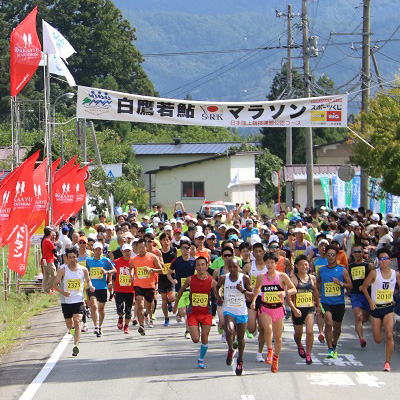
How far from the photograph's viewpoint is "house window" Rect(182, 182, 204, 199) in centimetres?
5853

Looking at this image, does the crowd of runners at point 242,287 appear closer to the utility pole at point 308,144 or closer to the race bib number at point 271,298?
the race bib number at point 271,298

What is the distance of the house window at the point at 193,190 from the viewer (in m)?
58.5

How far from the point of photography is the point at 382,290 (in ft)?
44.2

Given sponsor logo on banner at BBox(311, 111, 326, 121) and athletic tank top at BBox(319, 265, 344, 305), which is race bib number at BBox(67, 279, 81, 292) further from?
sponsor logo on banner at BBox(311, 111, 326, 121)

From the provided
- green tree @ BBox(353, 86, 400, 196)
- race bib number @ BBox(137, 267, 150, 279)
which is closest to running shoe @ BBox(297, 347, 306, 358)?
race bib number @ BBox(137, 267, 150, 279)

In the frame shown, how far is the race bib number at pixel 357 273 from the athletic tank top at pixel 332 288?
0.30 metres

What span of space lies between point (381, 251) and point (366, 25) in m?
15.7

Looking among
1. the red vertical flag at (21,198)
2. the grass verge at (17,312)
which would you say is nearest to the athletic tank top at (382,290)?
the grass verge at (17,312)

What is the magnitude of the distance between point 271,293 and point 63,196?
15.3 meters

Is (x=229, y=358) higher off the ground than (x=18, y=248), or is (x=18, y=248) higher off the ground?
(x=18, y=248)

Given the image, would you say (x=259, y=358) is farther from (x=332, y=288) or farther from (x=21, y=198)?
(x=21, y=198)

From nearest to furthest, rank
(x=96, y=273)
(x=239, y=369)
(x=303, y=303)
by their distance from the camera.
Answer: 1. (x=239, y=369)
2. (x=303, y=303)
3. (x=96, y=273)

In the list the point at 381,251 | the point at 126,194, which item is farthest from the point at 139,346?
the point at 126,194

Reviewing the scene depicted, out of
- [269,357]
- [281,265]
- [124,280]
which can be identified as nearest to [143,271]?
[124,280]
